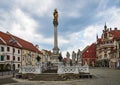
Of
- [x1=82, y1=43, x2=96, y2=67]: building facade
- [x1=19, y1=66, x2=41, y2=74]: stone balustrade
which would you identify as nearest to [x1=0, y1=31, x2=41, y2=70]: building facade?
[x1=19, y1=66, x2=41, y2=74]: stone balustrade

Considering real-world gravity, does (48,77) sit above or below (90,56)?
below

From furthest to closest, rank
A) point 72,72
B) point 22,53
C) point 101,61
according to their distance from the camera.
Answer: point 101,61 < point 22,53 < point 72,72

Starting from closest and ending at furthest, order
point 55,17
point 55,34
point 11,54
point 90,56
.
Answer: point 55,34 < point 55,17 < point 11,54 < point 90,56

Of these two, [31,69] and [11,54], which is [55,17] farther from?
[11,54]

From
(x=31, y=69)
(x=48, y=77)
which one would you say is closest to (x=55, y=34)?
(x=31, y=69)

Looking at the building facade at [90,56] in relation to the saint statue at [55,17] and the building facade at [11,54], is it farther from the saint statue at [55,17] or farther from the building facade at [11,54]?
the saint statue at [55,17]

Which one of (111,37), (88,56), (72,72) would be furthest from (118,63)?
(72,72)

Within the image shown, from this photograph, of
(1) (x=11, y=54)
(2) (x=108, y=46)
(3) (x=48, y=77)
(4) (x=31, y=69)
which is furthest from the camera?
(2) (x=108, y=46)

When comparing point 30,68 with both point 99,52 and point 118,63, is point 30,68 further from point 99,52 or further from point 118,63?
point 99,52

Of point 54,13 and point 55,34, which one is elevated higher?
point 54,13

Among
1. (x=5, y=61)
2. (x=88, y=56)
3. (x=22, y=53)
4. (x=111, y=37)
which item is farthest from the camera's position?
(x=88, y=56)

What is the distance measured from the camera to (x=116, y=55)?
77312mm

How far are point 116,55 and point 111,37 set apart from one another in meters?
14.7

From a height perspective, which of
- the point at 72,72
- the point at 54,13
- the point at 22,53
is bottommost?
the point at 72,72
